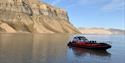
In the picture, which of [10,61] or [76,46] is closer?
[10,61]

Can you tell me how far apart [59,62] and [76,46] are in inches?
1510

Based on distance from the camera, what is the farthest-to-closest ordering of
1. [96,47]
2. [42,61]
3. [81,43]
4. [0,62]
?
1. [81,43]
2. [96,47]
3. [42,61]
4. [0,62]

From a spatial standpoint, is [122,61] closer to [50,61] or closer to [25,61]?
[50,61]

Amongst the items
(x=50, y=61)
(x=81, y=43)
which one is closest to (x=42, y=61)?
(x=50, y=61)

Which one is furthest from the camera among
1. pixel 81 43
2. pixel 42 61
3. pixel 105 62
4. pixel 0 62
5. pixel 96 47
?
pixel 81 43

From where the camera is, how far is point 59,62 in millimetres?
43031

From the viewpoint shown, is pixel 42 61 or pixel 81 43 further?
pixel 81 43

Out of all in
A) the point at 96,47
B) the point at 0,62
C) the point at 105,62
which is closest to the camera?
the point at 0,62

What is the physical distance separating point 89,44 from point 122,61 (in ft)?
88.3

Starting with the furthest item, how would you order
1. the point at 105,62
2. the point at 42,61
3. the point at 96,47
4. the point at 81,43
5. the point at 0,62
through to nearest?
1. the point at 81,43
2. the point at 96,47
3. the point at 105,62
4. the point at 42,61
5. the point at 0,62

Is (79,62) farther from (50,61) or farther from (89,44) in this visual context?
A: (89,44)

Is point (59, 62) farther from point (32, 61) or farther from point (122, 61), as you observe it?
point (122, 61)

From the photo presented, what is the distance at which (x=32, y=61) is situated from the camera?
42.3m

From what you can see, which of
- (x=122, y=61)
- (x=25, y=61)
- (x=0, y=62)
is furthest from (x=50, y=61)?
(x=122, y=61)
